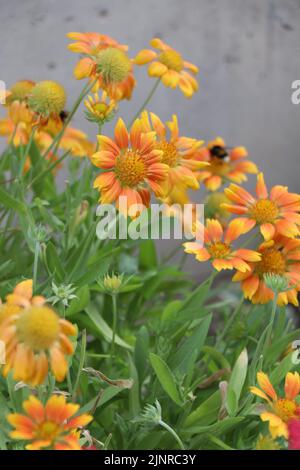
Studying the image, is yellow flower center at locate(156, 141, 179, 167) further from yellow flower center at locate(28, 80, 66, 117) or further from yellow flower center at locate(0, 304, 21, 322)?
yellow flower center at locate(0, 304, 21, 322)

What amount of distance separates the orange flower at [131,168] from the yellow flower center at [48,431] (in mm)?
275

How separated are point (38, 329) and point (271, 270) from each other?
38 centimetres

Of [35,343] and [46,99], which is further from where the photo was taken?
[46,99]

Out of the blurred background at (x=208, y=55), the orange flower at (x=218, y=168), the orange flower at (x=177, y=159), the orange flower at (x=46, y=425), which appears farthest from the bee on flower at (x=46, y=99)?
the blurred background at (x=208, y=55)

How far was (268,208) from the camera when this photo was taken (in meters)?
0.92

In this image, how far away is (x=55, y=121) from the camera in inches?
40.5

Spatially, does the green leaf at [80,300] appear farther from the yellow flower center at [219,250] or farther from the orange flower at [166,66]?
the orange flower at [166,66]

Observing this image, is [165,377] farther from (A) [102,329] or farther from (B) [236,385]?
(A) [102,329]

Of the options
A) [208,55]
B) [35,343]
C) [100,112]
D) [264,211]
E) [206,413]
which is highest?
[208,55]

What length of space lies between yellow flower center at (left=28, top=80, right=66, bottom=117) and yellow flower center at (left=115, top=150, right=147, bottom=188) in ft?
0.53

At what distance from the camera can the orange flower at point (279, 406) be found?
0.70 meters

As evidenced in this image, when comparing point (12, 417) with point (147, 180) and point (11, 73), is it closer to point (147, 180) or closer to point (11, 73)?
point (147, 180)

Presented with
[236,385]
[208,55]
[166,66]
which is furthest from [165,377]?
[208,55]
